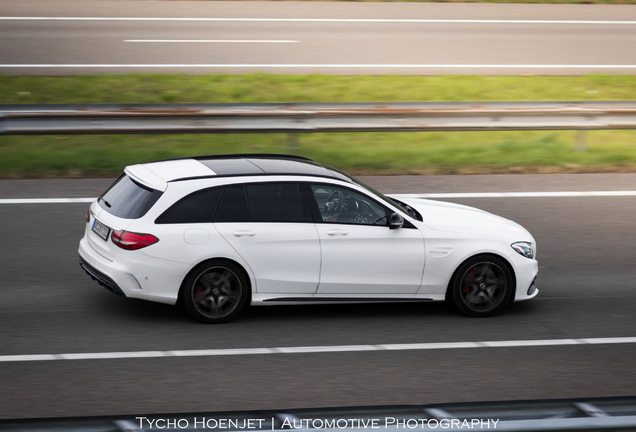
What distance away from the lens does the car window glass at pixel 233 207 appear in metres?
7.62

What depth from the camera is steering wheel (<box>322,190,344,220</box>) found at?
787cm

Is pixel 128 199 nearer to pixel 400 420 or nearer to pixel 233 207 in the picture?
pixel 233 207

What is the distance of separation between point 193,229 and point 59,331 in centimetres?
144

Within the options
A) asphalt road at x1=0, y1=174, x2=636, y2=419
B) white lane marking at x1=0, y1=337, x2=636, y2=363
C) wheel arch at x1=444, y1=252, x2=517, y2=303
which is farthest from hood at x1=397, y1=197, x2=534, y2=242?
white lane marking at x1=0, y1=337, x2=636, y2=363

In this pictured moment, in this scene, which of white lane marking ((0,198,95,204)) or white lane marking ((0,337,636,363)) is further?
white lane marking ((0,198,95,204))

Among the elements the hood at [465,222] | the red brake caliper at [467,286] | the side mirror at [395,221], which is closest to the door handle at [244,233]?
the side mirror at [395,221]

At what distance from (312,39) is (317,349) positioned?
14451mm

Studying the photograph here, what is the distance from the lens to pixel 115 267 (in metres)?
7.40

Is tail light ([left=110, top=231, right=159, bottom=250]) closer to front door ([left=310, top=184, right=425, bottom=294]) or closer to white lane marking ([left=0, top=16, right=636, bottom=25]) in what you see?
front door ([left=310, top=184, right=425, bottom=294])

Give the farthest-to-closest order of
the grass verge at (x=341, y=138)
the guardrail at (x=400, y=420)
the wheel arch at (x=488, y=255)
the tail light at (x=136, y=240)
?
the grass verge at (x=341, y=138) < the wheel arch at (x=488, y=255) < the tail light at (x=136, y=240) < the guardrail at (x=400, y=420)

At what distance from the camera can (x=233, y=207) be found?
302 inches

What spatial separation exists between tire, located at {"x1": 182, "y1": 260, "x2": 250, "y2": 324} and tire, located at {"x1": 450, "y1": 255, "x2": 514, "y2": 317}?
2.03 m

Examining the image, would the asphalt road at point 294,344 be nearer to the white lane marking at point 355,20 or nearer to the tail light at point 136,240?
the tail light at point 136,240

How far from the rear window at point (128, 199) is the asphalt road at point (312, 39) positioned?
10167 mm
